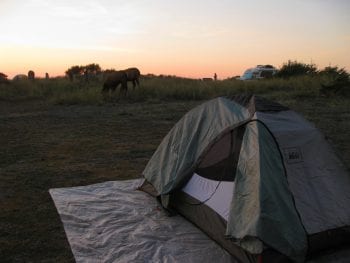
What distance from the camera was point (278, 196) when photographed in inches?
150

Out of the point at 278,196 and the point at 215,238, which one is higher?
the point at 278,196

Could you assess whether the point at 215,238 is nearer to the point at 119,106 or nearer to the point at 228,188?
the point at 228,188

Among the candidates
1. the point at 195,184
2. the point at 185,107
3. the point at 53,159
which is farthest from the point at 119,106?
the point at 195,184

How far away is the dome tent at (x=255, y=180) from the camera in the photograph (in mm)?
3654

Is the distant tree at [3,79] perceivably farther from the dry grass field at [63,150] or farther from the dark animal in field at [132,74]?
the dark animal in field at [132,74]

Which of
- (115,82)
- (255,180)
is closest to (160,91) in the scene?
(115,82)

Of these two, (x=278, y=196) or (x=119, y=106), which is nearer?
(x=278, y=196)

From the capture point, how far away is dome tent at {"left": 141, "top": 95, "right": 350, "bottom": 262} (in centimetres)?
365

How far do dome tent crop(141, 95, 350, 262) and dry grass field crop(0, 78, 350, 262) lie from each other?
145 cm

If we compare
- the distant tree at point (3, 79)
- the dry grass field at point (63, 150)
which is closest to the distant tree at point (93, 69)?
the distant tree at point (3, 79)

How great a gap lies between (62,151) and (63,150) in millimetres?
95

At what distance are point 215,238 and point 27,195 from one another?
2.76 metres

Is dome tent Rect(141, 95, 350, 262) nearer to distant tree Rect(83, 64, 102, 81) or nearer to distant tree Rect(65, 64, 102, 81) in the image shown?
distant tree Rect(83, 64, 102, 81)

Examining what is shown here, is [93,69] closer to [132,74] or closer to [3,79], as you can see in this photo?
[3,79]
